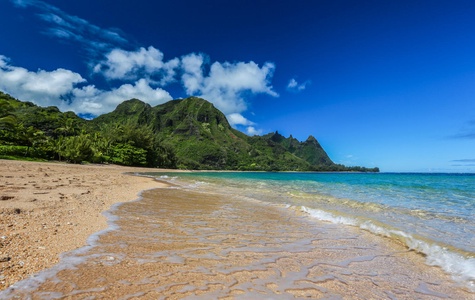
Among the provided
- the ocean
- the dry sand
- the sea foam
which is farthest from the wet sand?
the dry sand

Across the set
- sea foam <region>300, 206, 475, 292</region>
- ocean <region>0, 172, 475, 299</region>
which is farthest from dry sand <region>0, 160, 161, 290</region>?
sea foam <region>300, 206, 475, 292</region>

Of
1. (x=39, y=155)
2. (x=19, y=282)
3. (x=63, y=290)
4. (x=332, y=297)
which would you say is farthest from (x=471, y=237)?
(x=39, y=155)

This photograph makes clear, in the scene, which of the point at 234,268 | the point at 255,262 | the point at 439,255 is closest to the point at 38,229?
the point at 234,268

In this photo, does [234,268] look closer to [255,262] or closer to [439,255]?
[255,262]

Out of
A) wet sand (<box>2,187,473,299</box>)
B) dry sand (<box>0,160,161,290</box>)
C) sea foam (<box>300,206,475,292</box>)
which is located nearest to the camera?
wet sand (<box>2,187,473,299</box>)

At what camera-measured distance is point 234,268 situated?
15.0 feet

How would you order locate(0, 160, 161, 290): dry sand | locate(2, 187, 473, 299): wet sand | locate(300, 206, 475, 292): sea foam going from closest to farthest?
locate(2, 187, 473, 299): wet sand < locate(0, 160, 161, 290): dry sand < locate(300, 206, 475, 292): sea foam

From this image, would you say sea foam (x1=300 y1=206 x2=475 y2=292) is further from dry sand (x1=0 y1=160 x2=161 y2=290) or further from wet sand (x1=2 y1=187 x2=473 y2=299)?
dry sand (x1=0 y1=160 x2=161 y2=290)

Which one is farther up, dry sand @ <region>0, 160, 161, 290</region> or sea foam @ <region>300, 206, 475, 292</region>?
dry sand @ <region>0, 160, 161, 290</region>

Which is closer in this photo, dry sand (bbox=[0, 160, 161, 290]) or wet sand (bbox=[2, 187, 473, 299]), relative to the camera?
wet sand (bbox=[2, 187, 473, 299])

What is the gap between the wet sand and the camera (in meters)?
3.53

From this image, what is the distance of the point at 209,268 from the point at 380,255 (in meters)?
4.44

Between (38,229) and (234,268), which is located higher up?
(38,229)

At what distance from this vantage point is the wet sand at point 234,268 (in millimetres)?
3531
